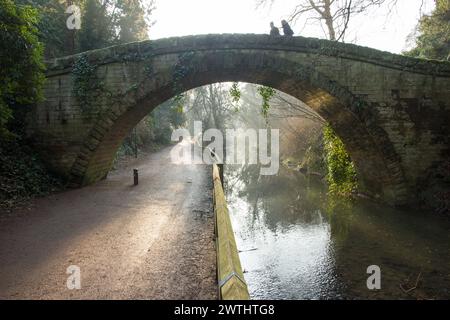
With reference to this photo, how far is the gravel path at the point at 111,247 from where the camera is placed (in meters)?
3.61

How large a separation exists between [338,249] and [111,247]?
4.63 meters

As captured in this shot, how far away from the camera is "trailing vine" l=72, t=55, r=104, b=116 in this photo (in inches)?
372

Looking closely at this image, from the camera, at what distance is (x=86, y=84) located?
9.45 metres

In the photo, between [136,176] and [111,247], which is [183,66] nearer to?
[136,176]

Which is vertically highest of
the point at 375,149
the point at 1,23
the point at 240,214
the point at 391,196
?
the point at 1,23

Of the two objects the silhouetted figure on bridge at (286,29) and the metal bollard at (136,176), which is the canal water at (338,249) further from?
the silhouetted figure on bridge at (286,29)

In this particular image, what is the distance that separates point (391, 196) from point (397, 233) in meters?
2.57

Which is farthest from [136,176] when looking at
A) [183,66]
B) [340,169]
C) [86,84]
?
[340,169]

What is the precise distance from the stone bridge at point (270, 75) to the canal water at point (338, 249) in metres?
1.84
